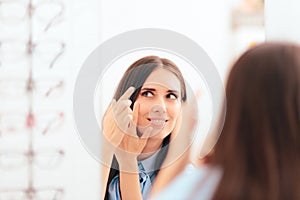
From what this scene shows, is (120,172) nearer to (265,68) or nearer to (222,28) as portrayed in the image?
(222,28)

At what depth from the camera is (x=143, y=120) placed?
1.05m

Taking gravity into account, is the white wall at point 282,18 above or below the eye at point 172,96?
above

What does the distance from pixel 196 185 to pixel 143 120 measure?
0.43m

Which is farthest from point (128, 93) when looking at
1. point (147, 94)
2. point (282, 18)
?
point (282, 18)

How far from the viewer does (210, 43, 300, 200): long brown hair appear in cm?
60

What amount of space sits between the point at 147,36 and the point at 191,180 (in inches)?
22.5

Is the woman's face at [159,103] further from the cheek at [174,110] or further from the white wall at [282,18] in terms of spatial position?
the white wall at [282,18]

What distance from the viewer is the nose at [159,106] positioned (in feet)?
3.41

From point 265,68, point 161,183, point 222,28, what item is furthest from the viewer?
point 222,28

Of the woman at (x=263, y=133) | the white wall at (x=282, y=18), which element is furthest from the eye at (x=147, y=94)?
the woman at (x=263, y=133)

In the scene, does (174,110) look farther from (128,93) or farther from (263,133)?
(263,133)

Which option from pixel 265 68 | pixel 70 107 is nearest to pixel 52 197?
pixel 70 107

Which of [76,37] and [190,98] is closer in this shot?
[190,98]

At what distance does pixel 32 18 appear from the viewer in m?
1.23
